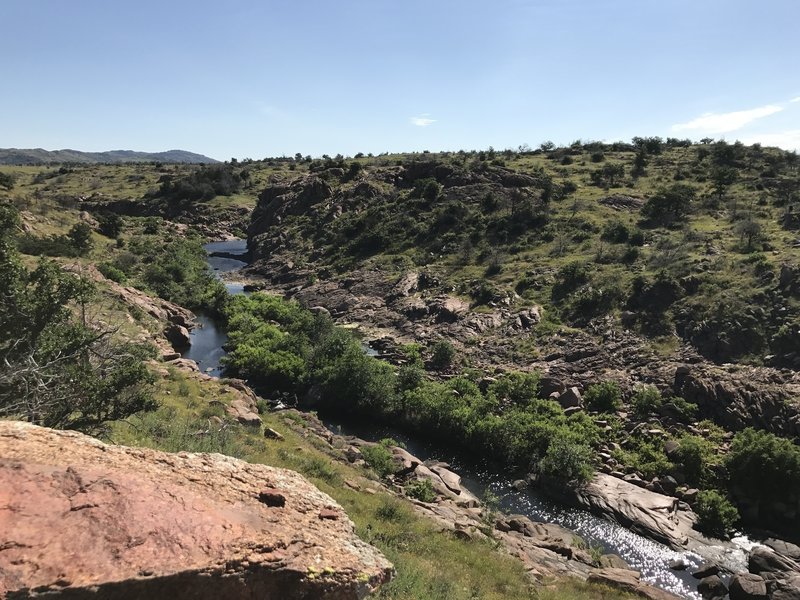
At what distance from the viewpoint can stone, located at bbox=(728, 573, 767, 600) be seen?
20.4 metres

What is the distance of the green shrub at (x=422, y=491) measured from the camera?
25578 millimetres

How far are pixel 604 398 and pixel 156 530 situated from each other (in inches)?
1343

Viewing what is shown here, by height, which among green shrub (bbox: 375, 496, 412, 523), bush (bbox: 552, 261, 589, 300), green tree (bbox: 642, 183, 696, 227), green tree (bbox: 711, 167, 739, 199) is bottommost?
green shrub (bbox: 375, 496, 412, 523)

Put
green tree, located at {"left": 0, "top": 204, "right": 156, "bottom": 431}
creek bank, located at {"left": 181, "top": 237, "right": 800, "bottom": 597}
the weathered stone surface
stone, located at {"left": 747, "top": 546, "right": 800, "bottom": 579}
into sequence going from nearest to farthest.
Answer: green tree, located at {"left": 0, "top": 204, "right": 156, "bottom": 431}, the weathered stone surface, stone, located at {"left": 747, "top": 546, "right": 800, "bottom": 579}, creek bank, located at {"left": 181, "top": 237, "right": 800, "bottom": 597}

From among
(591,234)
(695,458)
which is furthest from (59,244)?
(695,458)

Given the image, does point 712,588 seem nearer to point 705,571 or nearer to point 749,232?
point 705,571

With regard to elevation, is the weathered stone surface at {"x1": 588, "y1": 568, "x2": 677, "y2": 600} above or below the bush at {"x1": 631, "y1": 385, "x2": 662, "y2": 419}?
below

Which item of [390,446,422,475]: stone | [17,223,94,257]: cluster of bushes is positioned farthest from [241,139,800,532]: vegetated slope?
[17,223,94,257]: cluster of bushes

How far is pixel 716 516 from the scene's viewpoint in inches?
A: 986

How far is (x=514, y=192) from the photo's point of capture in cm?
7775

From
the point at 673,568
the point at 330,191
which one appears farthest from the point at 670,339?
the point at 330,191

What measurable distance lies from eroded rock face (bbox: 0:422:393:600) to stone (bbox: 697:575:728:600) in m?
20.4

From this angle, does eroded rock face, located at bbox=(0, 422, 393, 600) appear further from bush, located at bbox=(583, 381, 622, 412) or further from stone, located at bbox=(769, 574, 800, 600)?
bush, located at bbox=(583, 381, 622, 412)

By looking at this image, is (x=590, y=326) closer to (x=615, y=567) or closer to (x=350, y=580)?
→ (x=615, y=567)
